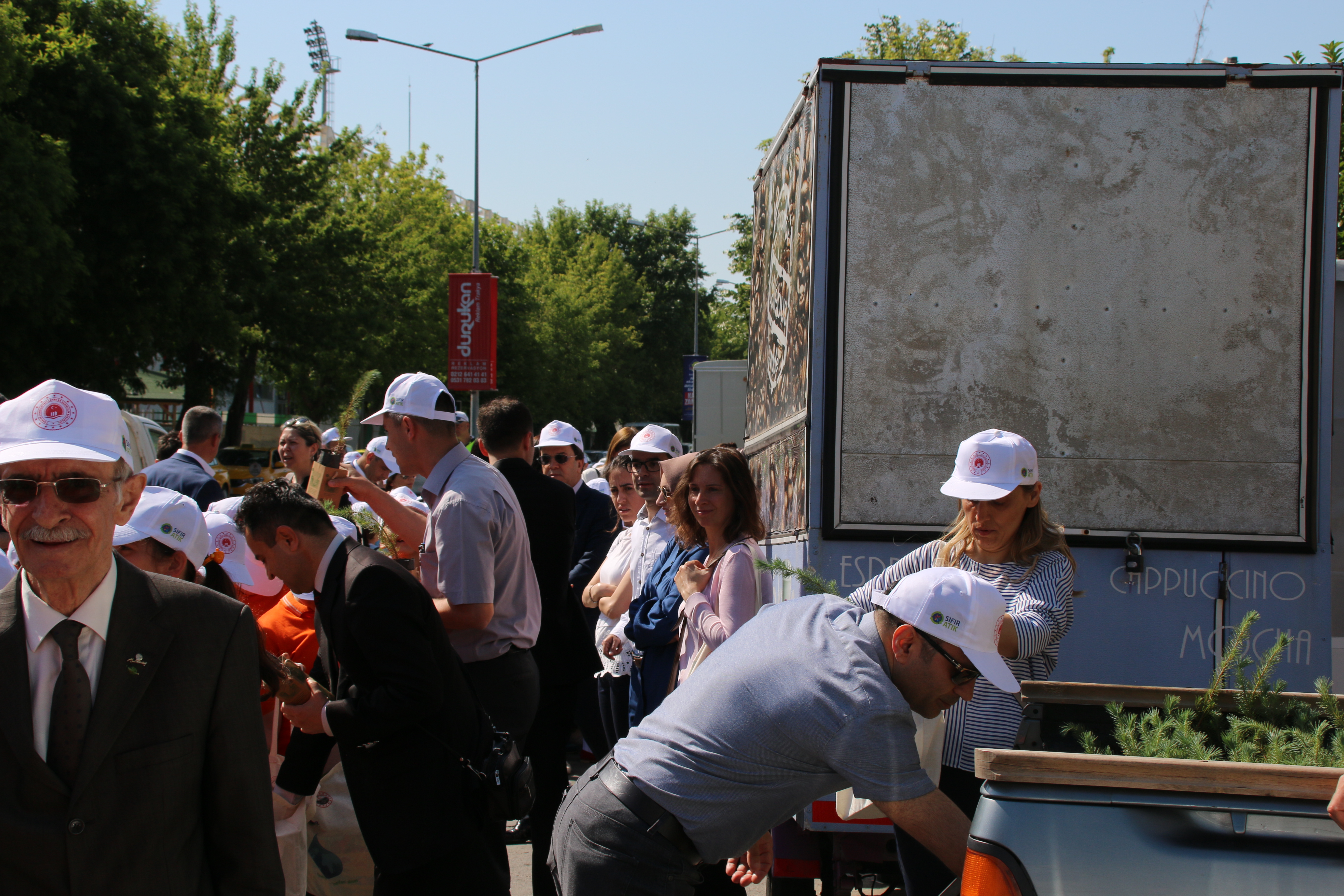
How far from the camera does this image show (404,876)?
341 cm

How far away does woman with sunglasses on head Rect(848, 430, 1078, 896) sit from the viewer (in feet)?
11.0

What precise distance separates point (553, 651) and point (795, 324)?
74.6 inches

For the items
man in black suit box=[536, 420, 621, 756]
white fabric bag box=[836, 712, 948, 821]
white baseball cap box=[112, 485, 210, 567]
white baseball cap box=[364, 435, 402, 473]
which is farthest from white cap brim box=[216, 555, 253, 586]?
white baseball cap box=[364, 435, 402, 473]

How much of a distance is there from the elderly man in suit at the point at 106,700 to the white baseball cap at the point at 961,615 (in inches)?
55.1

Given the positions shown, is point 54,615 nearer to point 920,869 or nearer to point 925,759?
point 920,869

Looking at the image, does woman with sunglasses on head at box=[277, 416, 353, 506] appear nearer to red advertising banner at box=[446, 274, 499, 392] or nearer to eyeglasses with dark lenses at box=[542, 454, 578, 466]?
eyeglasses with dark lenses at box=[542, 454, 578, 466]

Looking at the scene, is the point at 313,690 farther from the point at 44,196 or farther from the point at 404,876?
the point at 44,196

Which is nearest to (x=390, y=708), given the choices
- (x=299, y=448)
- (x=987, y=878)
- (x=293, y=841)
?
(x=293, y=841)

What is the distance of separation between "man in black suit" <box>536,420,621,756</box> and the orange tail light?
422cm

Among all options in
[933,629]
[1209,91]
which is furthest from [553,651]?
[1209,91]

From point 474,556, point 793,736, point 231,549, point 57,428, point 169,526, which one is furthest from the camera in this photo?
point 231,549

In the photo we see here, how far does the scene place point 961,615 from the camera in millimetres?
2520

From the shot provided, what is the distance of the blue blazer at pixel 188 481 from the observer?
684cm

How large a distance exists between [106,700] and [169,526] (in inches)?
A: 69.0
